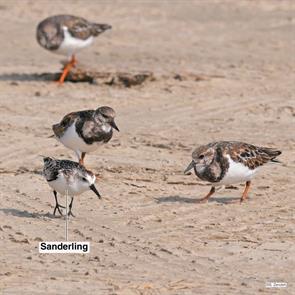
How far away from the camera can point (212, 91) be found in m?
16.5

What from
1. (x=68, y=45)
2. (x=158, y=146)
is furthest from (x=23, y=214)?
(x=68, y=45)

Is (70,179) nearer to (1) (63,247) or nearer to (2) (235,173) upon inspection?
(1) (63,247)

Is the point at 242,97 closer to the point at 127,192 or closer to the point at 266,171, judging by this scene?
the point at 266,171

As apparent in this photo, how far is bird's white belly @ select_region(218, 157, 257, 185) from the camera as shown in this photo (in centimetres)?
1140

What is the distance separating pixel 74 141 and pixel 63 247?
2683mm

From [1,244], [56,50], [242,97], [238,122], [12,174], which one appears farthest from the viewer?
[56,50]

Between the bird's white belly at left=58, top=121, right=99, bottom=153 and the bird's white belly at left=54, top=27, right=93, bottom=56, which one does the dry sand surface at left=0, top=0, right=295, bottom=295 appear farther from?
the bird's white belly at left=54, top=27, right=93, bottom=56

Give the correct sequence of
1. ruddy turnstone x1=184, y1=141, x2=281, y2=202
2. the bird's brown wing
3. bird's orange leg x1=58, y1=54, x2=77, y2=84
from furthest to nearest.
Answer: bird's orange leg x1=58, y1=54, x2=77, y2=84 < the bird's brown wing < ruddy turnstone x1=184, y1=141, x2=281, y2=202

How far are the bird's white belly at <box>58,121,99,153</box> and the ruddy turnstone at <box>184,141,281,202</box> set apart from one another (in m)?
1.61

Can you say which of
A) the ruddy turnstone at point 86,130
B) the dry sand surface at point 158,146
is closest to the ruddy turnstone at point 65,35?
the dry sand surface at point 158,146

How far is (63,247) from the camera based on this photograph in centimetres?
1011

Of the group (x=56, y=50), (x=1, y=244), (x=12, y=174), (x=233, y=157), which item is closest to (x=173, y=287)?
(x=1, y=244)

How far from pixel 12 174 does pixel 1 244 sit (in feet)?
7.85

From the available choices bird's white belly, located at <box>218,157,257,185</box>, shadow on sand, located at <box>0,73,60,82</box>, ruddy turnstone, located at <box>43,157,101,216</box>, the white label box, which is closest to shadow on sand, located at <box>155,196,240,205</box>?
bird's white belly, located at <box>218,157,257,185</box>
